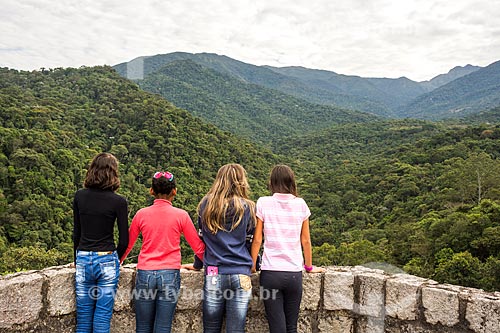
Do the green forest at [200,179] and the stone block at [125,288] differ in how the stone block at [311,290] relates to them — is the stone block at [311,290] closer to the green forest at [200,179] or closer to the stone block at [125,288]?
the stone block at [125,288]

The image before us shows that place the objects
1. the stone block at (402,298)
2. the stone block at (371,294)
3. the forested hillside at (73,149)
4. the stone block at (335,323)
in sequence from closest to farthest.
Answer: the stone block at (402,298) < the stone block at (371,294) < the stone block at (335,323) < the forested hillside at (73,149)

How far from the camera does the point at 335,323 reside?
279 cm

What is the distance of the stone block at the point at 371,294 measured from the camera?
2.68 m

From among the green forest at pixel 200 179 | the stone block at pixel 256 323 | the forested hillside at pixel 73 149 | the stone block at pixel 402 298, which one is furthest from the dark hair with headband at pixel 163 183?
the forested hillside at pixel 73 149

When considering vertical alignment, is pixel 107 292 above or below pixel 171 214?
below

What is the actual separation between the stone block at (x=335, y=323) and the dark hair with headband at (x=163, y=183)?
4.98 feet

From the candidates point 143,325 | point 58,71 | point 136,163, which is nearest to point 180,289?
point 143,325

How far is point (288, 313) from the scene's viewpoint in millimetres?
2350

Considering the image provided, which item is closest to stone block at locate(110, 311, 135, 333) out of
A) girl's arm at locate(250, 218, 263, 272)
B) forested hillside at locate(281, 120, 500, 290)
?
girl's arm at locate(250, 218, 263, 272)

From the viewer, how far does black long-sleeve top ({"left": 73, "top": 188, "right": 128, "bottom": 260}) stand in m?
2.21

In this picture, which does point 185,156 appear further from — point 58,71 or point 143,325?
point 143,325

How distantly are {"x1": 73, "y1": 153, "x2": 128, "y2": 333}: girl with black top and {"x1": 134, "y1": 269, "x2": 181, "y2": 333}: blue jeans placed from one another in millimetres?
187

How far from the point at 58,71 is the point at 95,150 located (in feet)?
101

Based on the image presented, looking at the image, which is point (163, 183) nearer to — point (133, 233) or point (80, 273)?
point (133, 233)
